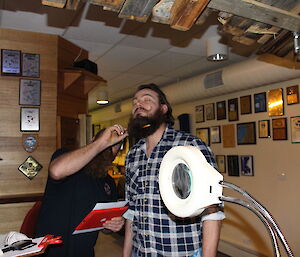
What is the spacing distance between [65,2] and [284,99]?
3.53 m

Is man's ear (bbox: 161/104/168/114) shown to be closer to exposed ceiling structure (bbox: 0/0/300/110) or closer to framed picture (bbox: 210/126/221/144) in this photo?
exposed ceiling structure (bbox: 0/0/300/110)

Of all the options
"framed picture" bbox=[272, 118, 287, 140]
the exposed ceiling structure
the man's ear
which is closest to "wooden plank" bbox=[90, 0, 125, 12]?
the exposed ceiling structure

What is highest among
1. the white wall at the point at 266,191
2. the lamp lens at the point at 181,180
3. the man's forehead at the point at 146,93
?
the man's forehead at the point at 146,93

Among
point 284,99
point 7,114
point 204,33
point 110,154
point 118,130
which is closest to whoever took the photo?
point 118,130

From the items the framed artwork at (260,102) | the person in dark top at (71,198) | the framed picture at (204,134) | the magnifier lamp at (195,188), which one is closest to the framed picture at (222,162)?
the framed picture at (204,134)

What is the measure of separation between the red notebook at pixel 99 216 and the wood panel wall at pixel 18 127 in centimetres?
174

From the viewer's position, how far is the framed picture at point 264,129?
4.38 m

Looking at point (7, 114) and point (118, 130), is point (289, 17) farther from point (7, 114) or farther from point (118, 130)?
point (7, 114)

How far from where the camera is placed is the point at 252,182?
15.2 feet

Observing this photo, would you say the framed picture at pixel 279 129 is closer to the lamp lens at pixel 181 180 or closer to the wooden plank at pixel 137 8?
the wooden plank at pixel 137 8

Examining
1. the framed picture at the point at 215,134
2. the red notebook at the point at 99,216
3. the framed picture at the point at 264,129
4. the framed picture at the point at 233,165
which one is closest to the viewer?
the red notebook at the point at 99,216

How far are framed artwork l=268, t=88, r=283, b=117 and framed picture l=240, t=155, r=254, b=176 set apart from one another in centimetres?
73

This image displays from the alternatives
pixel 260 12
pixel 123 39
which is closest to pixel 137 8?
pixel 260 12

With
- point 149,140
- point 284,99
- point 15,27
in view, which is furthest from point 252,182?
point 15,27
